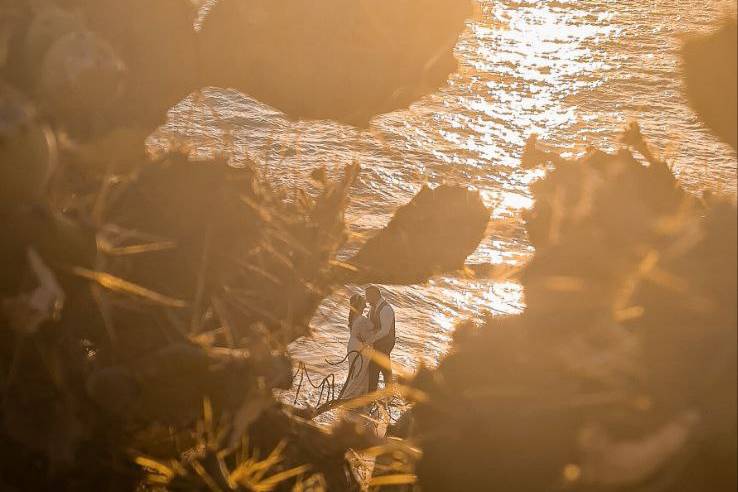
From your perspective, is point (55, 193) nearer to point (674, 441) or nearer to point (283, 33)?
point (283, 33)

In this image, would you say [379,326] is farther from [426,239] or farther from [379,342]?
[426,239]

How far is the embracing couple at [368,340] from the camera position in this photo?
5141mm

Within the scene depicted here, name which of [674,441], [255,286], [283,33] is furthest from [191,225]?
[674,441]

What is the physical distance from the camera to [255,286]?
5520mm

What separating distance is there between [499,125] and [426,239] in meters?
1.99

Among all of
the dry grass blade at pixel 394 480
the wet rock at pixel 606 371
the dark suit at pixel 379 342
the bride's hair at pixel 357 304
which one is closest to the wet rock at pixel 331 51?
the bride's hair at pixel 357 304

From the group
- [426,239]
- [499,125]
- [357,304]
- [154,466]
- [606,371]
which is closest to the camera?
[606,371]

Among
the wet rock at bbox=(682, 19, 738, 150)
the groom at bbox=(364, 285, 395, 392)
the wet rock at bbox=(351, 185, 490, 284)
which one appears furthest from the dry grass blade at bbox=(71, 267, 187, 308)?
the wet rock at bbox=(682, 19, 738, 150)

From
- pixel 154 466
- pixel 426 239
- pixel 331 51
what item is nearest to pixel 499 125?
pixel 426 239

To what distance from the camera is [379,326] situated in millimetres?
5148

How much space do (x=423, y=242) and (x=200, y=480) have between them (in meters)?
2.91

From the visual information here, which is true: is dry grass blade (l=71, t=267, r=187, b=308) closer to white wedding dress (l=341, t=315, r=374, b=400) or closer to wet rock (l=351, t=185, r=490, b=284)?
white wedding dress (l=341, t=315, r=374, b=400)

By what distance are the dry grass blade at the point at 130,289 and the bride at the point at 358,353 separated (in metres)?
0.97

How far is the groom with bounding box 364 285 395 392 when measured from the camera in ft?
16.9
